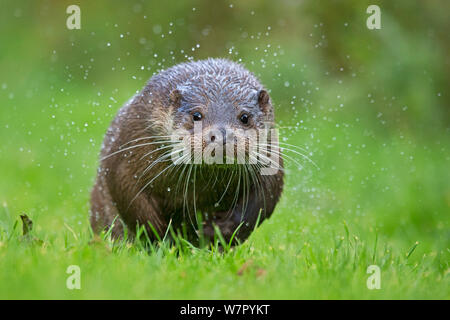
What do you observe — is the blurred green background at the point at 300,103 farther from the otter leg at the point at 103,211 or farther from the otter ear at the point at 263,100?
the otter ear at the point at 263,100

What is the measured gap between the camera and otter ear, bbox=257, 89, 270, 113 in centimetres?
468

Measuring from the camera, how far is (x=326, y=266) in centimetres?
374

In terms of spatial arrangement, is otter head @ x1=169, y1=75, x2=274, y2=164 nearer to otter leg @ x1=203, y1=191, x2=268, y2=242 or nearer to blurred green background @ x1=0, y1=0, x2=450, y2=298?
otter leg @ x1=203, y1=191, x2=268, y2=242

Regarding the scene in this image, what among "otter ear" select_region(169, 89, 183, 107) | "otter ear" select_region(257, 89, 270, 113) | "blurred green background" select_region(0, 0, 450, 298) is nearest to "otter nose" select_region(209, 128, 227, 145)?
"otter ear" select_region(169, 89, 183, 107)

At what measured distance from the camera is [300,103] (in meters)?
9.29

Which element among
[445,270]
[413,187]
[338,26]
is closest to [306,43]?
[338,26]

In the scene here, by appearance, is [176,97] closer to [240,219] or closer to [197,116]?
[197,116]

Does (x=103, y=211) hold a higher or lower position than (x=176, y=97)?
lower

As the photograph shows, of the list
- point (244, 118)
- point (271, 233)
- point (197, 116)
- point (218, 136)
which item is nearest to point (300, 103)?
point (271, 233)

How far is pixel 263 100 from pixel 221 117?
1.38ft
